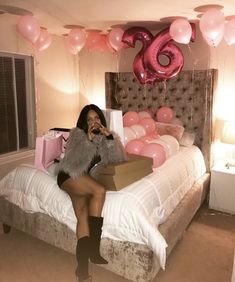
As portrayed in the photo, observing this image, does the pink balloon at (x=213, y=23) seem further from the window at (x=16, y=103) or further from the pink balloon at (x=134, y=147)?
the window at (x=16, y=103)

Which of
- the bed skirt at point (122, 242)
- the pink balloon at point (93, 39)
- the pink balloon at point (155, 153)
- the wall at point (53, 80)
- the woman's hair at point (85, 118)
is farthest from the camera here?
the pink balloon at point (93, 39)

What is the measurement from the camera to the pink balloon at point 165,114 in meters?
3.50

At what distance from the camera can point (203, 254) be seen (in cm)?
241

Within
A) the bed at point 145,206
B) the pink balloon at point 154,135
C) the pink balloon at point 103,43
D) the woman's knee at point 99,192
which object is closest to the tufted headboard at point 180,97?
the bed at point 145,206

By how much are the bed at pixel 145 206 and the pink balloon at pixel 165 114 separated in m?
0.14

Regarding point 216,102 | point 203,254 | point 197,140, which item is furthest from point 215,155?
point 203,254

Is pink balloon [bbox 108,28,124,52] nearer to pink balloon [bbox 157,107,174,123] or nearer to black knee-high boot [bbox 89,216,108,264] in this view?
pink balloon [bbox 157,107,174,123]

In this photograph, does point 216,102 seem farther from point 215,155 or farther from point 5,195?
point 5,195

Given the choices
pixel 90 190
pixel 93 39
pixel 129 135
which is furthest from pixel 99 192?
pixel 93 39

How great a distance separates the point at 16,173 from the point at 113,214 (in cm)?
111

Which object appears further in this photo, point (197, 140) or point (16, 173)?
point (197, 140)

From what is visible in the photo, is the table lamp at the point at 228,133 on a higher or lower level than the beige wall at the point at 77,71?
lower

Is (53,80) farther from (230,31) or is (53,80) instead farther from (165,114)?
(230,31)

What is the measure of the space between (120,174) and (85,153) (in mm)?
329
